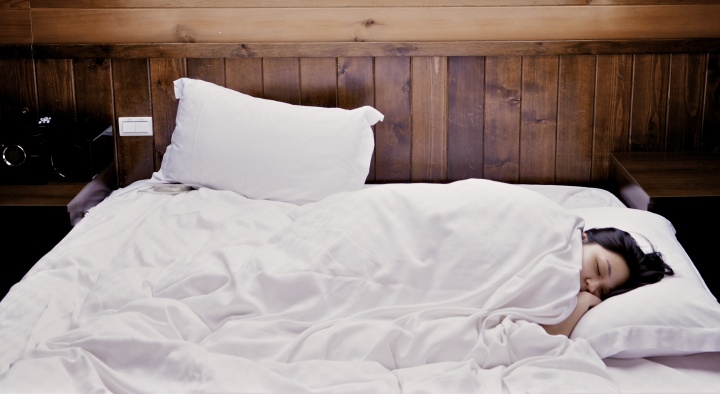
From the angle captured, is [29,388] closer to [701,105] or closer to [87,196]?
[87,196]

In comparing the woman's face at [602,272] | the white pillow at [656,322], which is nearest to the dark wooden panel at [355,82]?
the woman's face at [602,272]

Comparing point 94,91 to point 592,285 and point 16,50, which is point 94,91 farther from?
point 592,285

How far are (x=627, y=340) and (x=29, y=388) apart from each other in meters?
1.02

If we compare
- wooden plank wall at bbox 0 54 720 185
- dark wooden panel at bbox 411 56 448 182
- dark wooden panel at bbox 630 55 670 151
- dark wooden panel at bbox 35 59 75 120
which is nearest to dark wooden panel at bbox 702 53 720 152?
wooden plank wall at bbox 0 54 720 185

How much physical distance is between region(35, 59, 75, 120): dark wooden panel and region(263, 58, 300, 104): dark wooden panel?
63cm

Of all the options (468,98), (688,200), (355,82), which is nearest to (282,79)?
(355,82)

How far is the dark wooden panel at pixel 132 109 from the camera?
254cm

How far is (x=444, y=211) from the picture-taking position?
1.72 metres

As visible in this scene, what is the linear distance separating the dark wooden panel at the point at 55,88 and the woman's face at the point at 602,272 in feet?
5.66

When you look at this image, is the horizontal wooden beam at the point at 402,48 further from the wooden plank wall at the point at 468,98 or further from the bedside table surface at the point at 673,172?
the bedside table surface at the point at 673,172

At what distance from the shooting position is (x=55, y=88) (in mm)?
2553

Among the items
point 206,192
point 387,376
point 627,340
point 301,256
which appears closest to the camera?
point 387,376

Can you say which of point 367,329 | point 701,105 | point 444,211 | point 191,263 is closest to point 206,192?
point 191,263

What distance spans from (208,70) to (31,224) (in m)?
0.73
